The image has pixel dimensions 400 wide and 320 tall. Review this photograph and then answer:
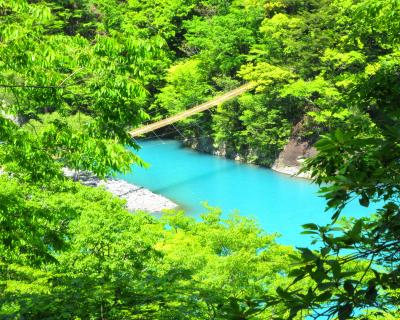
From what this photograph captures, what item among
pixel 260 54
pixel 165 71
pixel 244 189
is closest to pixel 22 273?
pixel 244 189

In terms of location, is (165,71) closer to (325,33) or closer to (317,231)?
(325,33)

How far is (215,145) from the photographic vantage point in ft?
55.2

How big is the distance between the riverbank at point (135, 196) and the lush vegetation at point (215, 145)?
3534 mm

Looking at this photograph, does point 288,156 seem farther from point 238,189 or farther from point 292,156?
point 238,189

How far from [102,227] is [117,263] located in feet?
1.86

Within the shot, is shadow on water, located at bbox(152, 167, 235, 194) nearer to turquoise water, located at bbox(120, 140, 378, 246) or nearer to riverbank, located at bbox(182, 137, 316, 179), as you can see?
turquoise water, located at bbox(120, 140, 378, 246)

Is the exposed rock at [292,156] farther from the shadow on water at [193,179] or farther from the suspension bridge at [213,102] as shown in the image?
the suspension bridge at [213,102]

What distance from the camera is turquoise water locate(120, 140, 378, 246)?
10.6m

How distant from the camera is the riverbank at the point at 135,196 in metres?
11.7

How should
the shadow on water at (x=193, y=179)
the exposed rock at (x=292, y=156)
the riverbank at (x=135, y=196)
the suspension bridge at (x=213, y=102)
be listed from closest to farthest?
1. the riverbank at (x=135, y=196)
2. the shadow on water at (x=193, y=179)
3. the exposed rock at (x=292, y=156)
4. the suspension bridge at (x=213, y=102)

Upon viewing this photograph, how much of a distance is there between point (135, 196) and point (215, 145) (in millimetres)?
5213

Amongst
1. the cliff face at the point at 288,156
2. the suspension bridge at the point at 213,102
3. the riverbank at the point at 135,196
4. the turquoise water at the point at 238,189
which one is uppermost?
the suspension bridge at the point at 213,102

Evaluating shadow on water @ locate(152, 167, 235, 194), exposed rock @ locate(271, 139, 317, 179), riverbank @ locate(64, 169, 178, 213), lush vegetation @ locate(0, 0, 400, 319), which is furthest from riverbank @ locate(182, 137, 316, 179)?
riverbank @ locate(64, 169, 178, 213)

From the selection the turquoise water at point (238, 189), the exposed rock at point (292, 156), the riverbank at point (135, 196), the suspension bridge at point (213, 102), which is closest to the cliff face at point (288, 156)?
the exposed rock at point (292, 156)
